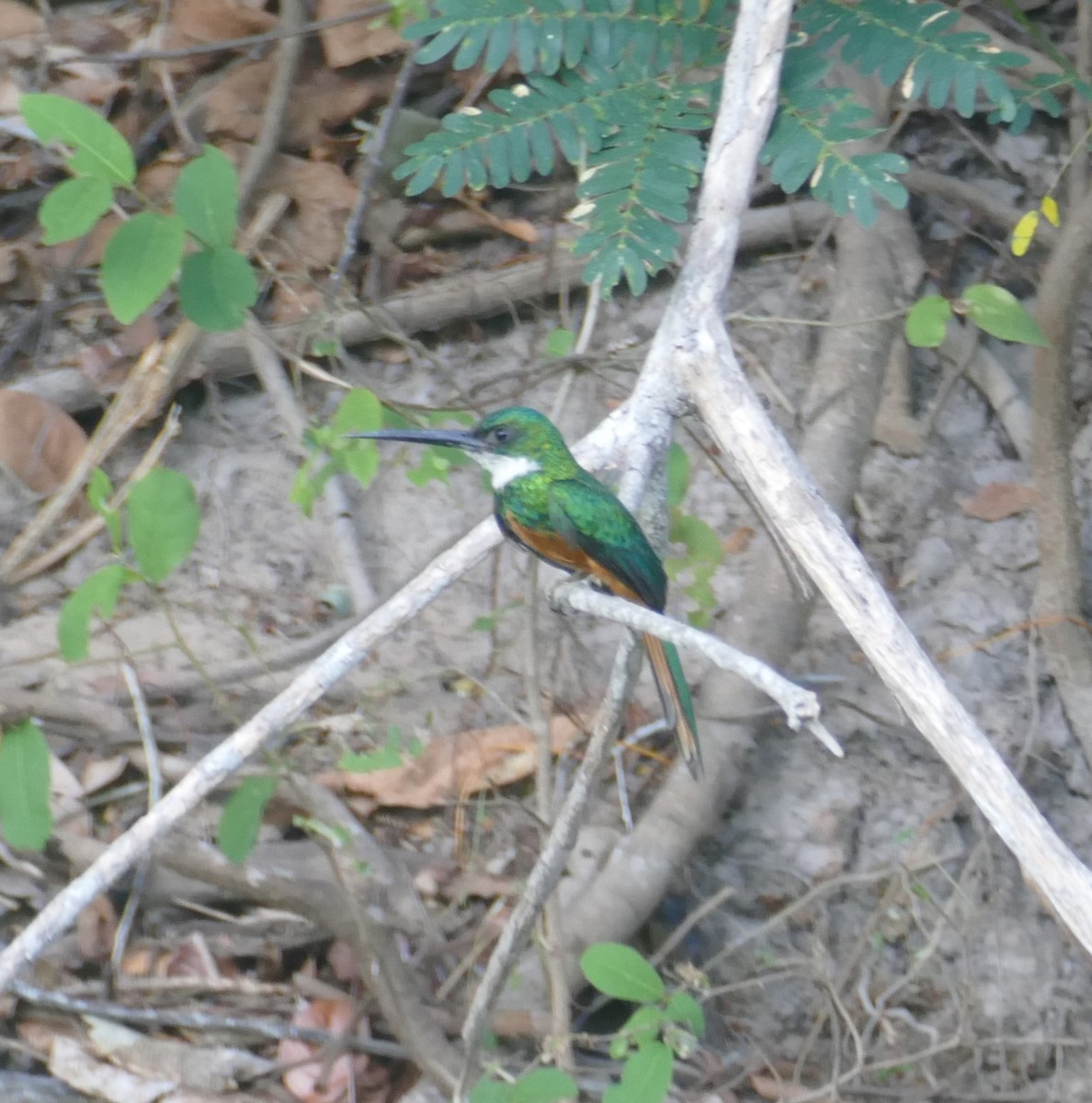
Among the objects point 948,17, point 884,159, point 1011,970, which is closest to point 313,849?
point 1011,970

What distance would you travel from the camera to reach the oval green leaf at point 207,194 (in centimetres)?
169

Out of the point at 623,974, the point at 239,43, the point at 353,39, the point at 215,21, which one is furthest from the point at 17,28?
the point at 623,974

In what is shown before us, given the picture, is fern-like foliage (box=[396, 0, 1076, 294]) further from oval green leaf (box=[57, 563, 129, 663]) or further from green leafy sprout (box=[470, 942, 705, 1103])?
green leafy sprout (box=[470, 942, 705, 1103])

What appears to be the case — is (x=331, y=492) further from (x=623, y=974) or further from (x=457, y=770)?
(x=623, y=974)

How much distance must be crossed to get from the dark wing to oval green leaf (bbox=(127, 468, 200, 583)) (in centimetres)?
61

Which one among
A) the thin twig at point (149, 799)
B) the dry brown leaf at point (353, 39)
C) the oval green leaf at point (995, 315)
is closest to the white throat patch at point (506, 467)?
the oval green leaf at point (995, 315)

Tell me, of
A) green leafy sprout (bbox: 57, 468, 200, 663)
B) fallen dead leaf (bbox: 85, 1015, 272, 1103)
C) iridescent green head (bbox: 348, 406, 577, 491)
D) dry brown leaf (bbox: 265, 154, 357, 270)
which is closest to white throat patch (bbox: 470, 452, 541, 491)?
iridescent green head (bbox: 348, 406, 577, 491)

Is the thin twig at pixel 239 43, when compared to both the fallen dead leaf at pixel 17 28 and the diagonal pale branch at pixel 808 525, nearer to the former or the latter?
the fallen dead leaf at pixel 17 28

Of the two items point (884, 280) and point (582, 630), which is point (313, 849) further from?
point (884, 280)

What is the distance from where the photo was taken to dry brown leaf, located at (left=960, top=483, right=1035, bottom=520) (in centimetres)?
275

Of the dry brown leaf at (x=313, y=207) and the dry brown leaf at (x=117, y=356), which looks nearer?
the dry brown leaf at (x=117, y=356)

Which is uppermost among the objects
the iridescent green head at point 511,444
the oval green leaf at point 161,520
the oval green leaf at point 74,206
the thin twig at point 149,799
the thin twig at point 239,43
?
the thin twig at point 239,43

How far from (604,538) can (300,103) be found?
1817 mm

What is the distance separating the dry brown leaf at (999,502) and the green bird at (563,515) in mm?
1022
